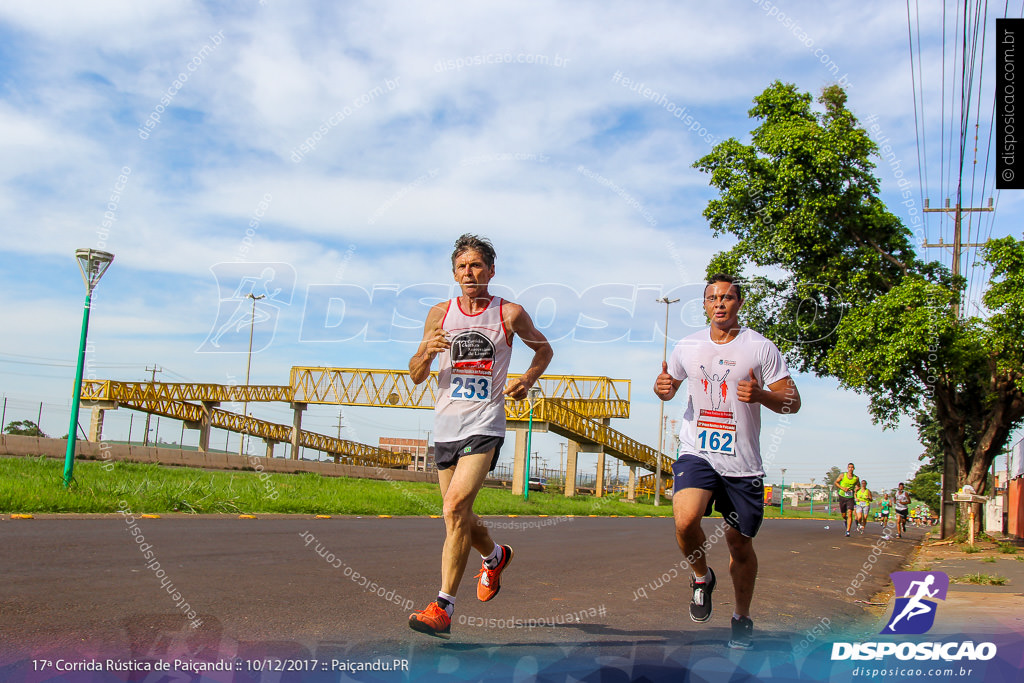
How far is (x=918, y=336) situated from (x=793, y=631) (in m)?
12.9

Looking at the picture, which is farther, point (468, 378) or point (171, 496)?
point (171, 496)

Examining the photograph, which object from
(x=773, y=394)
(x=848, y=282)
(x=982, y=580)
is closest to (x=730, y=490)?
(x=773, y=394)

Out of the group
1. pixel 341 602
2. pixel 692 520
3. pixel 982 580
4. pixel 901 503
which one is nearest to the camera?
pixel 692 520

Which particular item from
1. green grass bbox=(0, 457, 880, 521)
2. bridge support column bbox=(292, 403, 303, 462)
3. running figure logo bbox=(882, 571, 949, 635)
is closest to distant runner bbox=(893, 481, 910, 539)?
green grass bbox=(0, 457, 880, 521)

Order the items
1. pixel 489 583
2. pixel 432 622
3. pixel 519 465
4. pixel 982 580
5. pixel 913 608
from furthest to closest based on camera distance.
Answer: pixel 519 465 < pixel 982 580 < pixel 913 608 < pixel 489 583 < pixel 432 622

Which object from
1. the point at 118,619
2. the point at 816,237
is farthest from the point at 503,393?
the point at 816,237

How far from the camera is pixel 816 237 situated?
1930 cm

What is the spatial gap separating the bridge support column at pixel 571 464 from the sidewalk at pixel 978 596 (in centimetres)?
2390

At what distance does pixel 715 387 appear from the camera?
490 centimetres

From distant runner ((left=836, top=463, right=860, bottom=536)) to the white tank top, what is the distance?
58.9 ft

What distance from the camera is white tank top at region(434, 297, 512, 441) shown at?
4.77 meters

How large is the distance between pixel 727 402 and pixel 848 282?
16.1 meters

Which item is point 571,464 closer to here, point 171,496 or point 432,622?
point 171,496

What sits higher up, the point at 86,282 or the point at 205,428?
the point at 86,282
